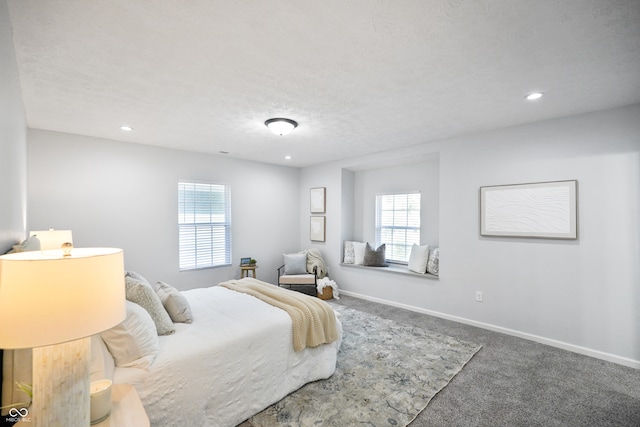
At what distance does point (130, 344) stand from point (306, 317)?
1.34 meters

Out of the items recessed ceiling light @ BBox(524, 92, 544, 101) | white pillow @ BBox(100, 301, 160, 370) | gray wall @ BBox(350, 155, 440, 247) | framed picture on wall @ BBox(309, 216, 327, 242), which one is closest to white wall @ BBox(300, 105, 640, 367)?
gray wall @ BBox(350, 155, 440, 247)

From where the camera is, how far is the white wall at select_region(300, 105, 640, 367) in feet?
9.61

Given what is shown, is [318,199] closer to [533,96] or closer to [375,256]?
[375,256]

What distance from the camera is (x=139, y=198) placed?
4.35 metres

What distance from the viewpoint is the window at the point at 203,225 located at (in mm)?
4824

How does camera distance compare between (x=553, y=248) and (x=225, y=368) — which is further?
(x=553, y=248)

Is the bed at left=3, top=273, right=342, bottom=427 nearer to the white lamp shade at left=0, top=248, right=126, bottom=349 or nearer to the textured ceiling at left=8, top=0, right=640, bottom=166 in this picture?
the white lamp shade at left=0, top=248, right=126, bottom=349

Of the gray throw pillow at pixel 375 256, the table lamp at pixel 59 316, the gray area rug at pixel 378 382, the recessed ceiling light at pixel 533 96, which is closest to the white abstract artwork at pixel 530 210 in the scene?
the recessed ceiling light at pixel 533 96

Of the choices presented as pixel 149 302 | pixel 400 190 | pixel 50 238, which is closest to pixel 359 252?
pixel 400 190

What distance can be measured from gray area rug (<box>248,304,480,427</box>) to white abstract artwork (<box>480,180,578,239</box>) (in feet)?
4.99

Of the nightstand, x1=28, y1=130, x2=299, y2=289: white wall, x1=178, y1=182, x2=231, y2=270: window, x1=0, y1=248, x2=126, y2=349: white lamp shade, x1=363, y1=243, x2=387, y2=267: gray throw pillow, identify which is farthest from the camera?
x1=363, y1=243, x2=387, y2=267: gray throw pillow

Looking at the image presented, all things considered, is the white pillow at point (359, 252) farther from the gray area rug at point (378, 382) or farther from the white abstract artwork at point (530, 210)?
the white abstract artwork at point (530, 210)

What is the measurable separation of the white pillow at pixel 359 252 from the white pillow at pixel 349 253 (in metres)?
0.05

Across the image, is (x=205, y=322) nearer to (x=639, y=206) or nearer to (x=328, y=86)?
(x=328, y=86)
